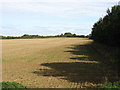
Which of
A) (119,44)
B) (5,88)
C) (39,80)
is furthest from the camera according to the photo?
(119,44)

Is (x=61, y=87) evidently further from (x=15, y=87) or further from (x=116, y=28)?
(x=116, y=28)

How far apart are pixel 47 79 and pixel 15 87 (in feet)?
11.7

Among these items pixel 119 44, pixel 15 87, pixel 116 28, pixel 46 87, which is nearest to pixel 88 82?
pixel 46 87

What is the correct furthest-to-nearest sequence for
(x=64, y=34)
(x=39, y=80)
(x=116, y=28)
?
(x=64, y=34) < (x=116, y=28) < (x=39, y=80)

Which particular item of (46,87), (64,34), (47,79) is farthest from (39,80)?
(64,34)

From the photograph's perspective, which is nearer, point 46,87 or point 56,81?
point 46,87

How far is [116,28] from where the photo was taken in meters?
26.8

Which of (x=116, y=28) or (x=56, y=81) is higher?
(x=116, y=28)

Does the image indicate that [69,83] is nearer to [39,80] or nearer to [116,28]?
[39,80]

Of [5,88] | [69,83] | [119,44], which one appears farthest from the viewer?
[119,44]

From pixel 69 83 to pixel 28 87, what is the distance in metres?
2.15

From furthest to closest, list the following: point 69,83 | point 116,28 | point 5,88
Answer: point 116,28
point 69,83
point 5,88

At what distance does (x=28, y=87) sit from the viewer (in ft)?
32.8

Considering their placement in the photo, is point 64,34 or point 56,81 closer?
point 56,81
